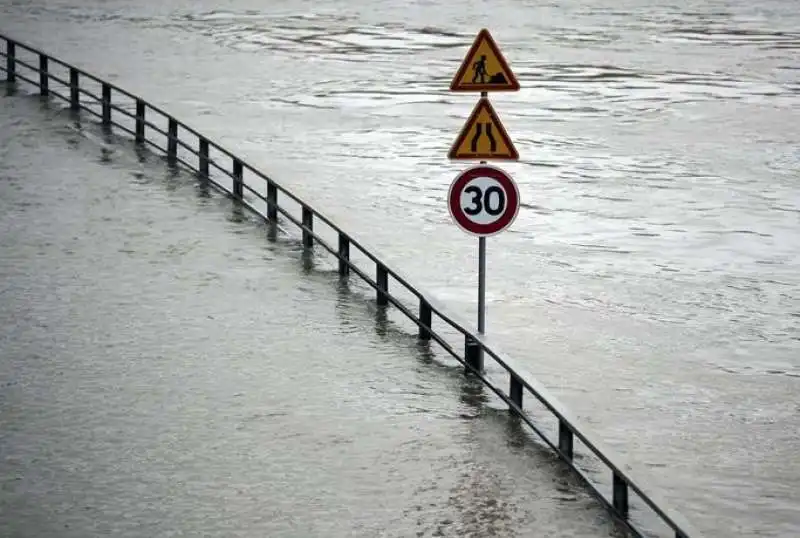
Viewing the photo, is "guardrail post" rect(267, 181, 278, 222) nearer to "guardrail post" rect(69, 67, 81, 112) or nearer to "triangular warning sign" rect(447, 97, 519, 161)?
"triangular warning sign" rect(447, 97, 519, 161)

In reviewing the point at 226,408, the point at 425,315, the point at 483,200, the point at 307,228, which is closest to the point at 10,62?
the point at 307,228

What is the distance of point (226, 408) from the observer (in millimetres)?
Result: 14727

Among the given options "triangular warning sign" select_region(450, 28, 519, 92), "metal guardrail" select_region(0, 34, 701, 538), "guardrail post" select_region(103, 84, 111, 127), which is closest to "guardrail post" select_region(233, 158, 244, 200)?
"metal guardrail" select_region(0, 34, 701, 538)

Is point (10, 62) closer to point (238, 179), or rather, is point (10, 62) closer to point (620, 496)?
point (238, 179)

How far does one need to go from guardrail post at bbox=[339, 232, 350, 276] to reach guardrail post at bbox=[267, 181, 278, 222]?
2889mm

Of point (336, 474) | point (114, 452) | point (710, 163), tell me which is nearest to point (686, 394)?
point (336, 474)

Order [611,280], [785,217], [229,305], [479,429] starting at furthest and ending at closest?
[785,217], [611,280], [229,305], [479,429]

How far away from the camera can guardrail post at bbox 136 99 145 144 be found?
28.6 metres

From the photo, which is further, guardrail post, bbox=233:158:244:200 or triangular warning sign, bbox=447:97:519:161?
guardrail post, bbox=233:158:244:200

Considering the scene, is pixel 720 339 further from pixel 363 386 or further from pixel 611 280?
pixel 363 386

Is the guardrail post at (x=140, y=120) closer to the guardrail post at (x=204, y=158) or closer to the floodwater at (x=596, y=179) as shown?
the guardrail post at (x=204, y=158)

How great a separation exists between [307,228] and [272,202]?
1.60 meters

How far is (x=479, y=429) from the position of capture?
14.3 metres

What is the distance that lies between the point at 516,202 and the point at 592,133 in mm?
21383
